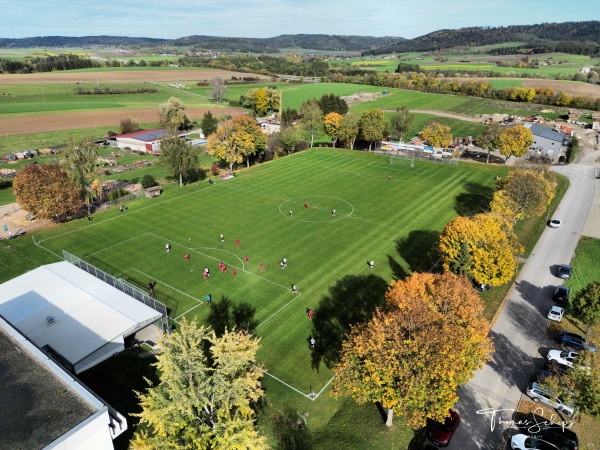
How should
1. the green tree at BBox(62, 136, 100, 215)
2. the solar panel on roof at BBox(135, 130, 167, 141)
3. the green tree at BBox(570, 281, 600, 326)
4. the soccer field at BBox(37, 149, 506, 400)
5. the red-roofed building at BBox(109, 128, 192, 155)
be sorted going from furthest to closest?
the solar panel on roof at BBox(135, 130, 167, 141)
the red-roofed building at BBox(109, 128, 192, 155)
the green tree at BBox(62, 136, 100, 215)
the soccer field at BBox(37, 149, 506, 400)
the green tree at BBox(570, 281, 600, 326)

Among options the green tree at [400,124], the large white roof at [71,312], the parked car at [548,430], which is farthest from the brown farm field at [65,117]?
the parked car at [548,430]

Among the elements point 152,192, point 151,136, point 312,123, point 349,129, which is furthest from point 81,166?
point 349,129

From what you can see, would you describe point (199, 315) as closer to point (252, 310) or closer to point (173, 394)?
point (252, 310)

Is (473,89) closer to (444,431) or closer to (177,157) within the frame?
(177,157)

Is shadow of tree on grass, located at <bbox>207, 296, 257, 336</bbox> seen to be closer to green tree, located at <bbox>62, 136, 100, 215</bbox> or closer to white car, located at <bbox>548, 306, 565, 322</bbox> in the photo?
white car, located at <bbox>548, 306, 565, 322</bbox>

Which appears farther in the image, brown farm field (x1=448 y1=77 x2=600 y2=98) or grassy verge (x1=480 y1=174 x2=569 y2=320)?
brown farm field (x1=448 y1=77 x2=600 y2=98)

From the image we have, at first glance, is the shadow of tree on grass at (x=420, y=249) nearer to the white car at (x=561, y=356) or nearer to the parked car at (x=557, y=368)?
the white car at (x=561, y=356)

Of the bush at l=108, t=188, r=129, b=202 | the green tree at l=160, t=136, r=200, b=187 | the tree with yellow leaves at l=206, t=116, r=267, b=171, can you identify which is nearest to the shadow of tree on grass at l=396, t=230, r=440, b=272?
the green tree at l=160, t=136, r=200, b=187
